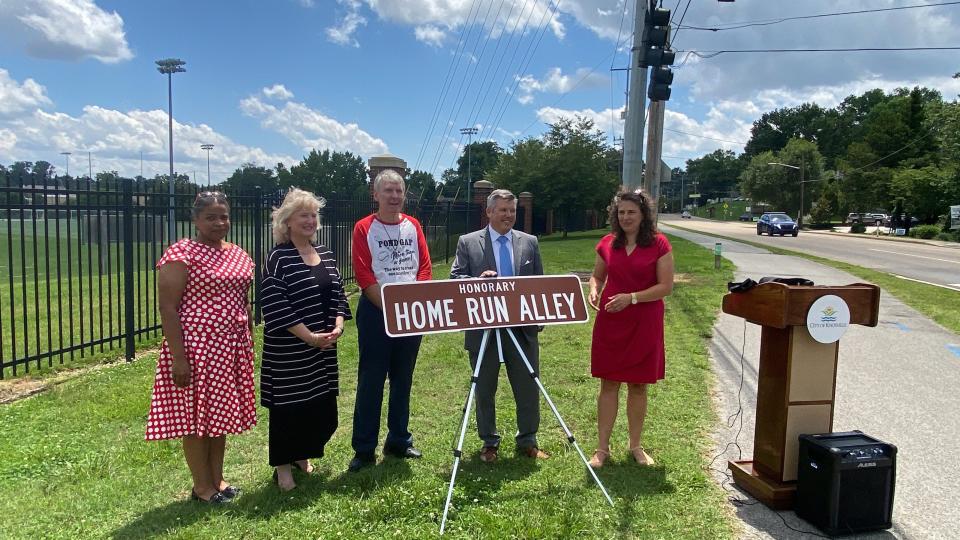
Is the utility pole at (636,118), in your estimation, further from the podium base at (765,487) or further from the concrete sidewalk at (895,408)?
the podium base at (765,487)

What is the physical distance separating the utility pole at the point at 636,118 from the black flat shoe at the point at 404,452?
6734mm

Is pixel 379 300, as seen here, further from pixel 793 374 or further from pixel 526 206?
pixel 526 206

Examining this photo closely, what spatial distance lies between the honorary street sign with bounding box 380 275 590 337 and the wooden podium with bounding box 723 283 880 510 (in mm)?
1157

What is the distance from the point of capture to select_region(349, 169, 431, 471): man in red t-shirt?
384 centimetres

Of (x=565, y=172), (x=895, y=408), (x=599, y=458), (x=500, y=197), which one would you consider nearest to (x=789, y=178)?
(x=565, y=172)

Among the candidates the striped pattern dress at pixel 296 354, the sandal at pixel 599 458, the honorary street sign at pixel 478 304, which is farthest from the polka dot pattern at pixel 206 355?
the sandal at pixel 599 458

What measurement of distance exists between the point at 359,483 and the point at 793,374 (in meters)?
2.62

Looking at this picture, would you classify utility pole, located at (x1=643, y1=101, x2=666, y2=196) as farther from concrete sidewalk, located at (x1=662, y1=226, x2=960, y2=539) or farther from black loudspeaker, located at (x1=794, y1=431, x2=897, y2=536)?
black loudspeaker, located at (x1=794, y1=431, x2=897, y2=536)

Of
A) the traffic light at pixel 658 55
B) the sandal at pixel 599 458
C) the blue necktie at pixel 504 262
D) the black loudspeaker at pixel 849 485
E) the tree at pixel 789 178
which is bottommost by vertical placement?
the sandal at pixel 599 458

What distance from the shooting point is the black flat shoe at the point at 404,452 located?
4109mm

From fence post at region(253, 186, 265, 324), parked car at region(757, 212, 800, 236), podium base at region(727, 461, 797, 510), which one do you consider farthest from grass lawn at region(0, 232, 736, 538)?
parked car at region(757, 212, 800, 236)

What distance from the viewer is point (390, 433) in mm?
4160

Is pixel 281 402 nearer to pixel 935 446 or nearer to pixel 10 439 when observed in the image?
pixel 10 439

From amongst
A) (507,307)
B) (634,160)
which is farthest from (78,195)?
(634,160)
